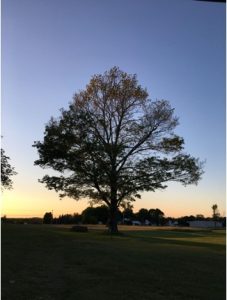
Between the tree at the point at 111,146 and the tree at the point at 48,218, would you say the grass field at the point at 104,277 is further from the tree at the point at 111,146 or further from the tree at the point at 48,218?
the tree at the point at 48,218

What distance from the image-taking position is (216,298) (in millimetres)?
9453

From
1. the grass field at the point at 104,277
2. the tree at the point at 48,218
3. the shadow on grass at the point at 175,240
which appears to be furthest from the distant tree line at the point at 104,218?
the grass field at the point at 104,277

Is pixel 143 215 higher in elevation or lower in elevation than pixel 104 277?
lower

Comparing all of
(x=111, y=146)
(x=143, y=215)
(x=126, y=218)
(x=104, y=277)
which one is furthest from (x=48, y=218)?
(x=143, y=215)

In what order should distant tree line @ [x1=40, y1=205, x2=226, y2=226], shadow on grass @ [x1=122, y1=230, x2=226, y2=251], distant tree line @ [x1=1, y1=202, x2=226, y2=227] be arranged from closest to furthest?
shadow on grass @ [x1=122, y1=230, x2=226, y2=251], distant tree line @ [x1=1, y1=202, x2=226, y2=227], distant tree line @ [x1=40, y1=205, x2=226, y2=226]

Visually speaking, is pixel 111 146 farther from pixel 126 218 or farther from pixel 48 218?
pixel 126 218

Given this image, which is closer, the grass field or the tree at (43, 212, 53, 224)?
the grass field

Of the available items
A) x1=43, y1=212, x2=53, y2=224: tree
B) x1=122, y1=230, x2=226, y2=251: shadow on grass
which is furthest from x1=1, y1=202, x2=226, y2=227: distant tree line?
x1=122, y1=230, x2=226, y2=251: shadow on grass

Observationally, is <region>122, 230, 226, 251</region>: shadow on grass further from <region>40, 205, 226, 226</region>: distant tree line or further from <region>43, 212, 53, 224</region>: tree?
<region>43, 212, 53, 224</region>: tree

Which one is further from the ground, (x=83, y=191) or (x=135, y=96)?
(x=135, y=96)

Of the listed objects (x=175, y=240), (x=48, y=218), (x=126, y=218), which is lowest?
(x=126, y=218)

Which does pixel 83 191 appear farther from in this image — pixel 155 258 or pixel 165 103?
pixel 155 258

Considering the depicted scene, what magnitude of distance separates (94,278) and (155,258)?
17.8 ft

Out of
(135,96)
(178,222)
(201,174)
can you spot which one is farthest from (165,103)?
(178,222)
